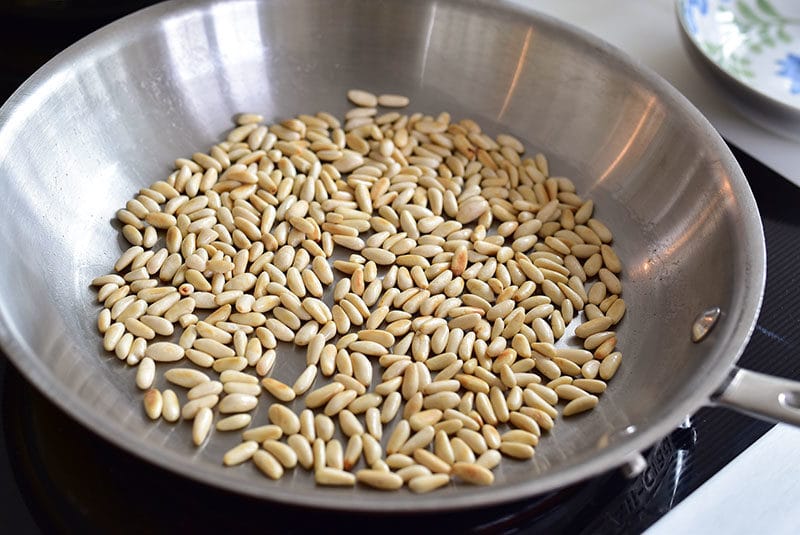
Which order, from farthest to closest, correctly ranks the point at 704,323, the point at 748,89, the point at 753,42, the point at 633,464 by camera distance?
the point at 753,42 → the point at 748,89 → the point at 704,323 → the point at 633,464

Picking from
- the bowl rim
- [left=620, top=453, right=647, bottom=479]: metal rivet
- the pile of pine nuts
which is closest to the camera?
[left=620, top=453, right=647, bottom=479]: metal rivet

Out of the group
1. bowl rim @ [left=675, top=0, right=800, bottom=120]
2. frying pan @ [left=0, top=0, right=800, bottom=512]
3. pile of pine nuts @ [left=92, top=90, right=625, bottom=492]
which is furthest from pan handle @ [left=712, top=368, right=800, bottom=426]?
bowl rim @ [left=675, top=0, right=800, bottom=120]

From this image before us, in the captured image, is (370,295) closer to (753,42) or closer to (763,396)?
(763,396)

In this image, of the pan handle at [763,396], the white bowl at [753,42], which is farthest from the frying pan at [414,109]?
the white bowl at [753,42]

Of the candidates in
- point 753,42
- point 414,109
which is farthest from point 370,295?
point 753,42

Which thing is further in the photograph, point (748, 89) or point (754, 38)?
point (754, 38)

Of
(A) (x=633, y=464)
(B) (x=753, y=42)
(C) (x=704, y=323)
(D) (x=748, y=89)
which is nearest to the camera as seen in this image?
(A) (x=633, y=464)

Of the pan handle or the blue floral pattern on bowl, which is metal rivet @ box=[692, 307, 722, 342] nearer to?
the pan handle

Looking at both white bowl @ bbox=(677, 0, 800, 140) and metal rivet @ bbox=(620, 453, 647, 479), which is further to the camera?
white bowl @ bbox=(677, 0, 800, 140)
